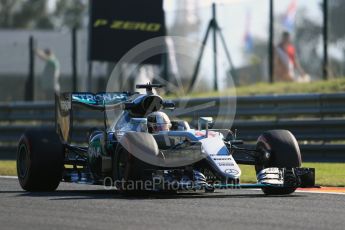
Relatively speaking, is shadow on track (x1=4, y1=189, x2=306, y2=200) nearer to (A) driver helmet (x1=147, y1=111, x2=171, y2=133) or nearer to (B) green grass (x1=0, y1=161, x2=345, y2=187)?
(A) driver helmet (x1=147, y1=111, x2=171, y2=133)

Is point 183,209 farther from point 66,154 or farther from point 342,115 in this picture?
point 342,115

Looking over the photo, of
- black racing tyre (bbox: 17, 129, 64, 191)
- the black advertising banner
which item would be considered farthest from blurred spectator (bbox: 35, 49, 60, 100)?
black racing tyre (bbox: 17, 129, 64, 191)

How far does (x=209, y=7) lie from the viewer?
25.5 metres

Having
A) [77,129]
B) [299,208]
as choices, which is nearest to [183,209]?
[299,208]

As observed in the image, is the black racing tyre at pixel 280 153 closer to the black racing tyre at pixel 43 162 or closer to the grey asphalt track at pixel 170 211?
the grey asphalt track at pixel 170 211

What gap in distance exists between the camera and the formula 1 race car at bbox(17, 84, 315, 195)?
1252cm

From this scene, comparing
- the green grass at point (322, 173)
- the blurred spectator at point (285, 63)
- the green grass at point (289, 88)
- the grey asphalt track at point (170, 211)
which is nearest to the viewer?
the grey asphalt track at point (170, 211)

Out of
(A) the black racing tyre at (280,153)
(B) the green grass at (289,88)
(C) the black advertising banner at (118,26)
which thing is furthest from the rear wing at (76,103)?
(C) the black advertising banner at (118,26)

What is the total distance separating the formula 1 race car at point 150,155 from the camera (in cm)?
1252

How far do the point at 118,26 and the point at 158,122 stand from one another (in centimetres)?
1227

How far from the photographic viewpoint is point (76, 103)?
48.8ft

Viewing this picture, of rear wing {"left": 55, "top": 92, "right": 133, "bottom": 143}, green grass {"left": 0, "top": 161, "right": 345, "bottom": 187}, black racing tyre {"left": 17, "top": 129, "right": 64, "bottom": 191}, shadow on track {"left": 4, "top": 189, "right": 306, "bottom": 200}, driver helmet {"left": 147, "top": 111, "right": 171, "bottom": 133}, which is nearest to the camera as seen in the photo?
shadow on track {"left": 4, "top": 189, "right": 306, "bottom": 200}

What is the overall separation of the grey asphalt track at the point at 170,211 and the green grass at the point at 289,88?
10134 millimetres

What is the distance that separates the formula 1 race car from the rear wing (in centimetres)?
1
